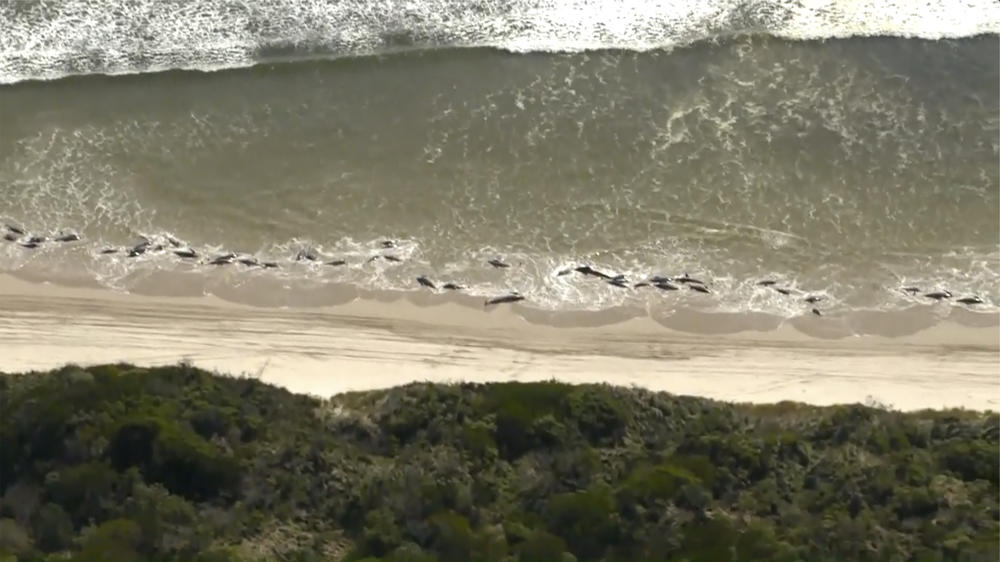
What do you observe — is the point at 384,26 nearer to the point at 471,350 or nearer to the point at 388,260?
the point at 388,260

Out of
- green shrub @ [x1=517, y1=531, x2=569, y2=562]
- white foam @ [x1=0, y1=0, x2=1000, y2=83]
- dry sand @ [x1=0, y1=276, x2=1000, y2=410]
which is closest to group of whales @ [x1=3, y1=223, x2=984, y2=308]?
dry sand @ [x1=0, y1=276, x2=1000, y2=410]

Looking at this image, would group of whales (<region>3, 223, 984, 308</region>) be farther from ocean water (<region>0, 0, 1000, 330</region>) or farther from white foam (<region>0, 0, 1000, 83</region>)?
white foam (<region>0, 0, 1000, 83</region>)

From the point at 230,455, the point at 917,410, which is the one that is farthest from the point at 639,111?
the point at 230,455

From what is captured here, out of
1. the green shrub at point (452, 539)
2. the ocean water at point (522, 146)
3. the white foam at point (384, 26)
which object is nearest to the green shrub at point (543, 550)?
the green shrub at point (452, 539)

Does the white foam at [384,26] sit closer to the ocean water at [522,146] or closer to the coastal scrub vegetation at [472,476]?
the ocean water at [522,146]

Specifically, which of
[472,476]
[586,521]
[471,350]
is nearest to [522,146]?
[471,350]

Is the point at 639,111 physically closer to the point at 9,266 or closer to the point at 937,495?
the point at 937,495
